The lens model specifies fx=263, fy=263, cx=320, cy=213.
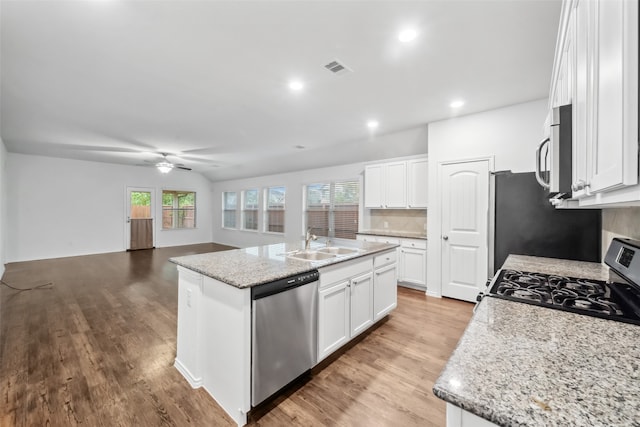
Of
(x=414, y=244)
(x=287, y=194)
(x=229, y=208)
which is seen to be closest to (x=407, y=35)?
(x=414, y=244)

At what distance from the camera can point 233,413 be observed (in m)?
1.71

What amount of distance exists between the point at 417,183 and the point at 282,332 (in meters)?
3.61

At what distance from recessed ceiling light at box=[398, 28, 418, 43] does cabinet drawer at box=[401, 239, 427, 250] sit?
9.65ft

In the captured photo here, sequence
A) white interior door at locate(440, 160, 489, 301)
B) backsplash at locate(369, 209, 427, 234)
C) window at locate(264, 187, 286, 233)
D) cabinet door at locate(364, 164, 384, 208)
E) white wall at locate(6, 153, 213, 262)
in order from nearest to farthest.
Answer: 1. white interior door at locate(440, 160, 489, 301)
2. backsplash at locate(369, 209, 427, 234)
3. cabinet door at locate(364, 164, 384, 208)
4. white wall at locate(6, 153, 213, 262)
5. window at locate(264, 187, 286, 233)

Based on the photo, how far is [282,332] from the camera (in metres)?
1.82

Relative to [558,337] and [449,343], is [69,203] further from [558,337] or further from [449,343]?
[558,337]

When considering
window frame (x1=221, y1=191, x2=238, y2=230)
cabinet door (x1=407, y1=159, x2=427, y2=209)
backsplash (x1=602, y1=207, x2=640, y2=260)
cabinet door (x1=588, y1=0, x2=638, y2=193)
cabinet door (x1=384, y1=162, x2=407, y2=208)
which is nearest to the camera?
cabinet door (x1=588, y1=0, x2=638, y2=193)

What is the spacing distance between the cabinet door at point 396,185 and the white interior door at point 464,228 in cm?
83

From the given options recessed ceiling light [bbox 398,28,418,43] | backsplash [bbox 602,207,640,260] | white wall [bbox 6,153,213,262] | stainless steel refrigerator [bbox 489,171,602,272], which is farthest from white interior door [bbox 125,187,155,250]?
backsplash [bbox 602,207,640,260]

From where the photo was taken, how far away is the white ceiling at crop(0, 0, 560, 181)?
1830 mm

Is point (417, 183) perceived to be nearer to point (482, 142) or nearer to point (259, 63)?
point (482, 142)

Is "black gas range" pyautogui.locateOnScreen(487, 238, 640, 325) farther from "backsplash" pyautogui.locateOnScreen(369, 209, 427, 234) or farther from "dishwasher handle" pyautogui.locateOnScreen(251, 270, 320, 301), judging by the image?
"backsplash" pyautogui.locateOnScreen(369, 209, 427, 234)

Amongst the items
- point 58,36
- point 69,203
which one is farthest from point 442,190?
point 69,203

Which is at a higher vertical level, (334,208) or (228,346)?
(334,208)
